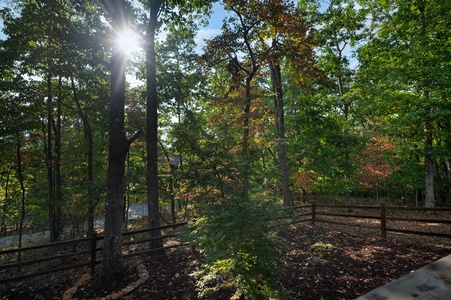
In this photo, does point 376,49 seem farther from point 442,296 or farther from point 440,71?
point 442,296

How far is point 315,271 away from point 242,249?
2769 mm

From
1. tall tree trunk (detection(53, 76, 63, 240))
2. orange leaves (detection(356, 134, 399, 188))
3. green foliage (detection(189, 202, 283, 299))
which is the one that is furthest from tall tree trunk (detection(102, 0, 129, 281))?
orange leaves (detection(356, 134, 399, 188))

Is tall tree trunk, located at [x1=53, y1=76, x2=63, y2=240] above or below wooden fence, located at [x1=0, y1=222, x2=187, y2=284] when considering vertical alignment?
above

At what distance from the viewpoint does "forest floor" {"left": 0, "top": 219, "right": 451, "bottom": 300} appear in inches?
167

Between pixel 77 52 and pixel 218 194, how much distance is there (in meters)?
6.61

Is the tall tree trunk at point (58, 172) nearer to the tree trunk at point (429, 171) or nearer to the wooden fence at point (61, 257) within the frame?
the wooden fence at point (61, 257)

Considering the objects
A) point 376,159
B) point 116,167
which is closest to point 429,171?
point 376,159

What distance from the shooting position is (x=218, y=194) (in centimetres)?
517

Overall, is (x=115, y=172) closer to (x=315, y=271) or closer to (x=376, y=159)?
(x=315, y=271)

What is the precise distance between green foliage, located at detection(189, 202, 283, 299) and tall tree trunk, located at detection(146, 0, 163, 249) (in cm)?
398

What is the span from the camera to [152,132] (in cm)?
770

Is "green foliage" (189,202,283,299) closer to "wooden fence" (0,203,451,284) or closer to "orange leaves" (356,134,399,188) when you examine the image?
"wooden fence" (0,203,451,284)

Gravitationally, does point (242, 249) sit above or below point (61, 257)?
above

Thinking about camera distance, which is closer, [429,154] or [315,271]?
[315,271]
